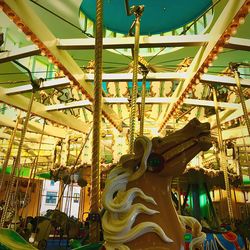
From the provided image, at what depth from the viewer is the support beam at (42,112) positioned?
4897 mm

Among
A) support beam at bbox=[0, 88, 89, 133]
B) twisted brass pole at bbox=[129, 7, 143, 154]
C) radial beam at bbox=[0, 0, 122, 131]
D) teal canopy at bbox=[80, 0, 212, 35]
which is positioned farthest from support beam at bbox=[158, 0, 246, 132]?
teal canopy at bbox=[80, 0, 212, 35]

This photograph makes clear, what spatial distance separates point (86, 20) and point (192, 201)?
6993 mm

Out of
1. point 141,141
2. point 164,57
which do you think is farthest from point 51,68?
point 141,141

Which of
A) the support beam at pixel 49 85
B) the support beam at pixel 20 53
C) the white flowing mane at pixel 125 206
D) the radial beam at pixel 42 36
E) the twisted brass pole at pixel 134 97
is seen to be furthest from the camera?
the support beam at pixel 49 85

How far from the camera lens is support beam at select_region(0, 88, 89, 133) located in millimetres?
4897

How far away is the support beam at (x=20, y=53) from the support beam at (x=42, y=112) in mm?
1083

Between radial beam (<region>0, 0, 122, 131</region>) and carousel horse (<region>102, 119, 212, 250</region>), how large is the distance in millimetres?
2512

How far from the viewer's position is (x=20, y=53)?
147 inches

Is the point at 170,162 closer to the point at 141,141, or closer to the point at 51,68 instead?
the point at 141,141

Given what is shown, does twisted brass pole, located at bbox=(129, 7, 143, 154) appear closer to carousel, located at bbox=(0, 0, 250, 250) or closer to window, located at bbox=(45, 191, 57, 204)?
carousel, located at bbox=(0, 0, 250, 250)

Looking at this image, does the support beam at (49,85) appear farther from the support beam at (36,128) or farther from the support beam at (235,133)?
the support beam at (235,133)

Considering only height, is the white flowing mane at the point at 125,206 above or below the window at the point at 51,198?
below

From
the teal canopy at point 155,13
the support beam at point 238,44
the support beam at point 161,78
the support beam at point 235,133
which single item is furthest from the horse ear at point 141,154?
the teal canopy at point 155,13

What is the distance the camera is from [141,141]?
1061mm
